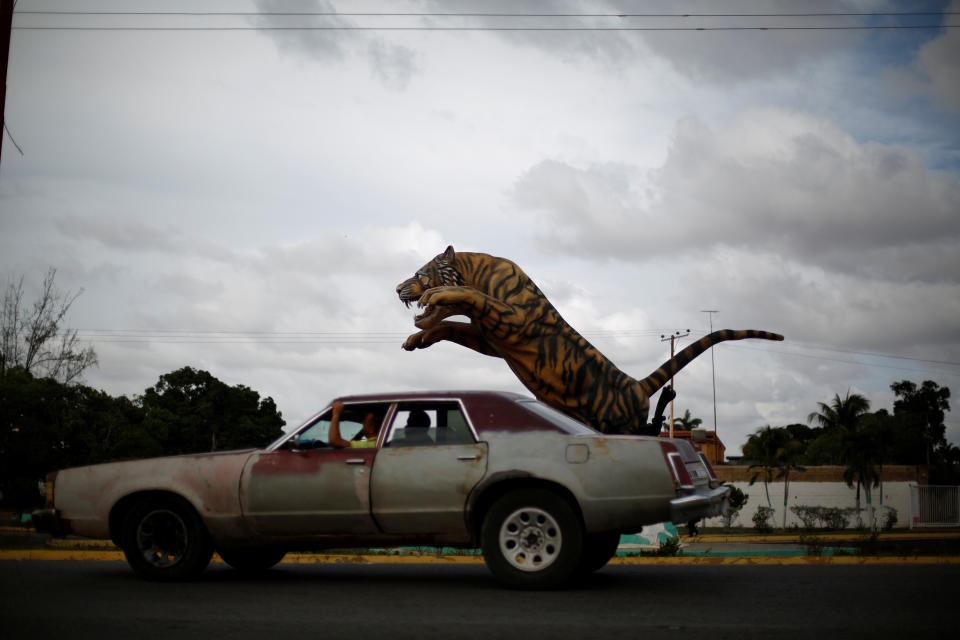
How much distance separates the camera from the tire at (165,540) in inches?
278

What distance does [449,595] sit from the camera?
6379 millimetres

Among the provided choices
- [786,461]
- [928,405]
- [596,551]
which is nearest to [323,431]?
[596,551]

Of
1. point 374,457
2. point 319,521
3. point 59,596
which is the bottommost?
point 59,596

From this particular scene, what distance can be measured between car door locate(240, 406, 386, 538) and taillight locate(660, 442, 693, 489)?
2.15m

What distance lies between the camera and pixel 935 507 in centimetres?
4769

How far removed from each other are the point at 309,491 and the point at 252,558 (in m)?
1.39

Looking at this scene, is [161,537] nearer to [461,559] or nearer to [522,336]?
[461,559]

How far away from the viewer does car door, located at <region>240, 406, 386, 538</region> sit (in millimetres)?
6824

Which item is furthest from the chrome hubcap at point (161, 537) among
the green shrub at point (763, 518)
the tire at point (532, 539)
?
the green shrub at point (763, 518)

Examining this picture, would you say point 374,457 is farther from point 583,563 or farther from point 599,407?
point 599,407

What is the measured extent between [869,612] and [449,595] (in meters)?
2.69

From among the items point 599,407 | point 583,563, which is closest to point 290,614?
point 583,563

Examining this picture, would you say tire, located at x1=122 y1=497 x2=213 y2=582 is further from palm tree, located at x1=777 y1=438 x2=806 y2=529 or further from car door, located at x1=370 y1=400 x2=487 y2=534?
palm tree, located at x1=777 y1=438 x2=806 y2=529

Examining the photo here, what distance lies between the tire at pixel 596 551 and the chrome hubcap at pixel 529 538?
625 mm
